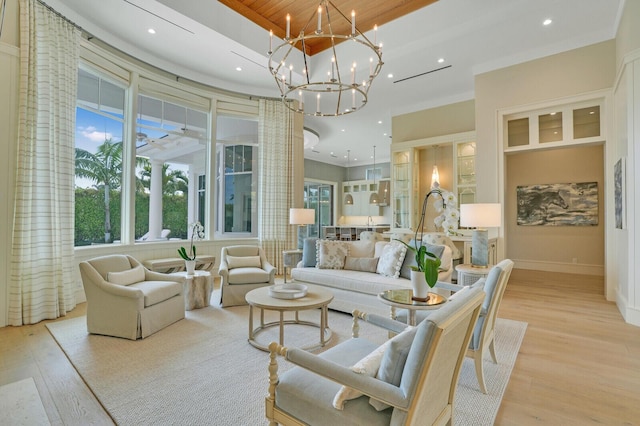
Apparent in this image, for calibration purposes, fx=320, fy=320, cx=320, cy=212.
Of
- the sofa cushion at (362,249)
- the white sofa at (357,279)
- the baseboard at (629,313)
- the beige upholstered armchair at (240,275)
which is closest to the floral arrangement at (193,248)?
the beige upholstered armchair at (240,275)

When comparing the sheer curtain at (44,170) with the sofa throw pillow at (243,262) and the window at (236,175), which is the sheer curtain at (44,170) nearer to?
the sofa throw pillow at (243,262)

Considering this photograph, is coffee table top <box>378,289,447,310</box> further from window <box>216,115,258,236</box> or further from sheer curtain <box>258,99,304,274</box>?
window <box>216,115,258,236</box>

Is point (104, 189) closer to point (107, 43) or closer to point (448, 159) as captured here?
point (107, 43)

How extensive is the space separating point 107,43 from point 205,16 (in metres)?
1.60

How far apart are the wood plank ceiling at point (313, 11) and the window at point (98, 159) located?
2308 millimetres

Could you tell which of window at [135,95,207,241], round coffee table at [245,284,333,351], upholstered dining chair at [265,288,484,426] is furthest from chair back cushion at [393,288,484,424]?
window at [135,95,207,241]

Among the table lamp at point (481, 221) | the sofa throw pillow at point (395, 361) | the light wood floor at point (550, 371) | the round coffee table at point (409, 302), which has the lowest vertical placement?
the light wood floor at point (550, 371)

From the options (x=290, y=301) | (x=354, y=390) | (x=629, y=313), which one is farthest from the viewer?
(x=629, y=313)

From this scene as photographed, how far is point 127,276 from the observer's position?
3.60m

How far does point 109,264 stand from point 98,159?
2136 mm

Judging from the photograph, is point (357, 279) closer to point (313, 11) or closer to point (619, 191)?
point (619, 191)

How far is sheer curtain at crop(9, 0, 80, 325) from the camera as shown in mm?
3555

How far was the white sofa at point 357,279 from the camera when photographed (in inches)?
147

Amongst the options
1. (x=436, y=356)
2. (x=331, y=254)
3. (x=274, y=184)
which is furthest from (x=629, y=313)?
(x=274, y=184)
